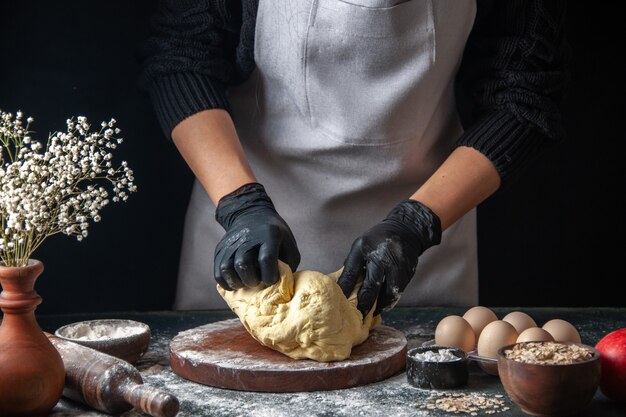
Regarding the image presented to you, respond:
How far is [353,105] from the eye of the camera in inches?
91.4

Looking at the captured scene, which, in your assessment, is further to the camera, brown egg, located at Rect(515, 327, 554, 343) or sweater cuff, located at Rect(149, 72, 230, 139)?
sweater cuff, located at Rect(149, 72, 230, 139)

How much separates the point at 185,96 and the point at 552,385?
1239 millimetres

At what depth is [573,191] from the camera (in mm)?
3410

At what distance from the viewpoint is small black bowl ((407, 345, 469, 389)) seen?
171 centimetres

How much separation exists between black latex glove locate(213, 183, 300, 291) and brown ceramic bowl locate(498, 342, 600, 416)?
21.7 inches

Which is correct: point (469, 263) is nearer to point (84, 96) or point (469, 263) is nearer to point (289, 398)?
point (289, 398)

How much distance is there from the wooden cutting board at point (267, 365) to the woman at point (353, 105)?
1.06 ft

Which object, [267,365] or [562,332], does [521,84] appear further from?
[267,365]

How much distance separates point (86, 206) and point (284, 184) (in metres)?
0.96

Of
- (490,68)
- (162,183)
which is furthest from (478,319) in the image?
(162,183)

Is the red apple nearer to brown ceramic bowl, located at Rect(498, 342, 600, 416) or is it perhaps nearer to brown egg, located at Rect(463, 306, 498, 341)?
brown ceramic bowl, located at Rect(498, 342, 600, 416)

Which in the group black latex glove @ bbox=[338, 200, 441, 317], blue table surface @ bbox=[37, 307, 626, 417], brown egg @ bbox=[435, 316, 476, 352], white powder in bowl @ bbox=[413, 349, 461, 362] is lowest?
blue table surface @ bbox=[37, 307, 626, 417]

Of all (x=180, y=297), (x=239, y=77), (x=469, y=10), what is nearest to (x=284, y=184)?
(x=239, y=77)

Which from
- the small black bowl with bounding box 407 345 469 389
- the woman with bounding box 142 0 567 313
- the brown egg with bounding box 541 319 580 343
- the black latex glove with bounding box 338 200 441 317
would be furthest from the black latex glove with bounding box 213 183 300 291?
the brown egg with bounding box 541 319 580 343
